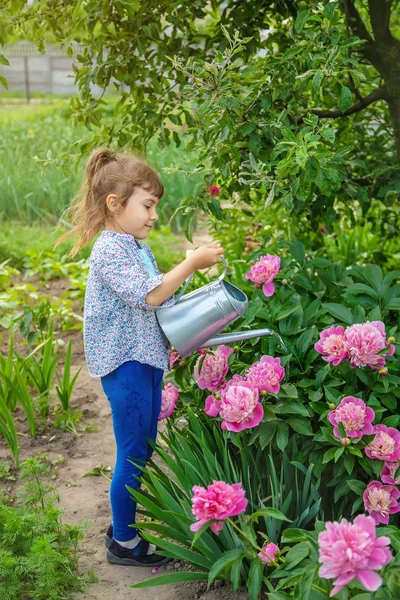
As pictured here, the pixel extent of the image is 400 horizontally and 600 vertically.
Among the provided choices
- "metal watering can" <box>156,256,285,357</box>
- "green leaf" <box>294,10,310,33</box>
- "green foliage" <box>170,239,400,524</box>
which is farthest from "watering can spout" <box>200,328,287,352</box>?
"green leaf" <box>294,10,310,33</box>

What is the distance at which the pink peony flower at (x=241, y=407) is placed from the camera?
6.71 ft

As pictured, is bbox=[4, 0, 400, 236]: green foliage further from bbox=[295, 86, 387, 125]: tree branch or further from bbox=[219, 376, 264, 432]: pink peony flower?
bbox=[219, 376, 264, 432]: pink peony flower

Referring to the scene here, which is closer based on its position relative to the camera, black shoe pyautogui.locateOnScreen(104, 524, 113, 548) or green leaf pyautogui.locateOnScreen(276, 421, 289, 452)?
green leaf pyautogui.locateOnScreen(276, 421, 289, 452)

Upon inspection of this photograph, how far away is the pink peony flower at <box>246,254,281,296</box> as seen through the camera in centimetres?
251

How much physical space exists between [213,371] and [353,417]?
46 centimetres

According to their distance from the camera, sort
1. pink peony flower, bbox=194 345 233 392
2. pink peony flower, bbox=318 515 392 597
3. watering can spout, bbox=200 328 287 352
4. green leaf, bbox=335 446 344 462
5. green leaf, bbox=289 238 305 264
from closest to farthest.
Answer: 1. pink peony flower, bbox=318 515 392 597
2. green leaf, bbox=335 446 344 462
3. watering can spout, bbox=200 328 287 352
4. pink peony flower, bbox=194 345 233 392
5. green leaf, bbox=289 238 305 264

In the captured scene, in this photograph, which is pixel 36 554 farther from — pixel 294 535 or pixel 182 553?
pixel 294 535

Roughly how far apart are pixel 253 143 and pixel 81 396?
1551mm

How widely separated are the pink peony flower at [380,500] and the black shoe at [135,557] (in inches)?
25.9

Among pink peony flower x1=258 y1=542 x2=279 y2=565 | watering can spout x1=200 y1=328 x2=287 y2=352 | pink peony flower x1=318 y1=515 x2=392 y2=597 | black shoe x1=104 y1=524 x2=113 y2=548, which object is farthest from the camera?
black shoe x1=104 y1=524 x2=113 y2=548

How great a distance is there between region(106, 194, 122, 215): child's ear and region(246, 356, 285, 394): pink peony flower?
1.92ft

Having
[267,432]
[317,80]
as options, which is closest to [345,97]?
[317,80]

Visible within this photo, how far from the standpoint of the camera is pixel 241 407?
205cm

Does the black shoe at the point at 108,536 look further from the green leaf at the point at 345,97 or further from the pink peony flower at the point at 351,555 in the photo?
the green leaf at the point at 345,97
